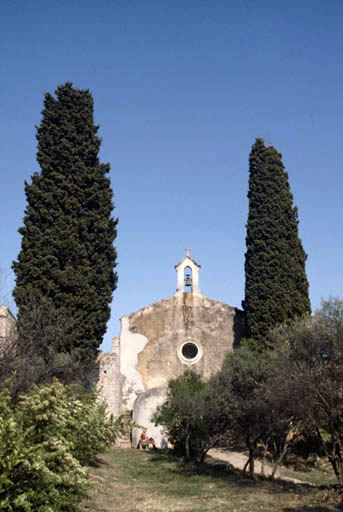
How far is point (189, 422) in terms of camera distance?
20844mm

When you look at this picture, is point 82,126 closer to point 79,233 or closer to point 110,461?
point 79,233

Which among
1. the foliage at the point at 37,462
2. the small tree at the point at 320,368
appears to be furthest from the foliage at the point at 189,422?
the foliage at the point at 37,462

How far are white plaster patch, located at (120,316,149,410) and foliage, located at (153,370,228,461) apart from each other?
672cm

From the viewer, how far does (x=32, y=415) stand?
320 inches

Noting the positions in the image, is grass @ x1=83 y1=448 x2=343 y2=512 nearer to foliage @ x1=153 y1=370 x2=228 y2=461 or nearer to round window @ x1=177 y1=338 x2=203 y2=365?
foliage @ x1=153 y1=370 x2=228 y2=461

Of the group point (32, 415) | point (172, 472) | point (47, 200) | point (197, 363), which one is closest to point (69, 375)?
point (172, 472)

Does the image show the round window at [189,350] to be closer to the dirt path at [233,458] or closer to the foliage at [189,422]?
the dirt path at [233,458]

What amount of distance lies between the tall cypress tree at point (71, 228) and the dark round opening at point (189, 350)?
7.52 m

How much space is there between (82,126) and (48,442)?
866 inches

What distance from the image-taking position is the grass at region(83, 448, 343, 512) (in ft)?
38.3

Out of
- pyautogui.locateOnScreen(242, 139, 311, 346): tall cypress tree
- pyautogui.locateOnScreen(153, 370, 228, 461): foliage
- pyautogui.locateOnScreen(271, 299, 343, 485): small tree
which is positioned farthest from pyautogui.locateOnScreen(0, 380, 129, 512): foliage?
pyautogui.locateOnScreen(242, 139, 311, 346): tall cypress tree

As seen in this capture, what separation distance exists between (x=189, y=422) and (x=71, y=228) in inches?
414

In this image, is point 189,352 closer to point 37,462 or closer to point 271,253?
point 271,253

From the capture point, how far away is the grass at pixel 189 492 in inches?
460
